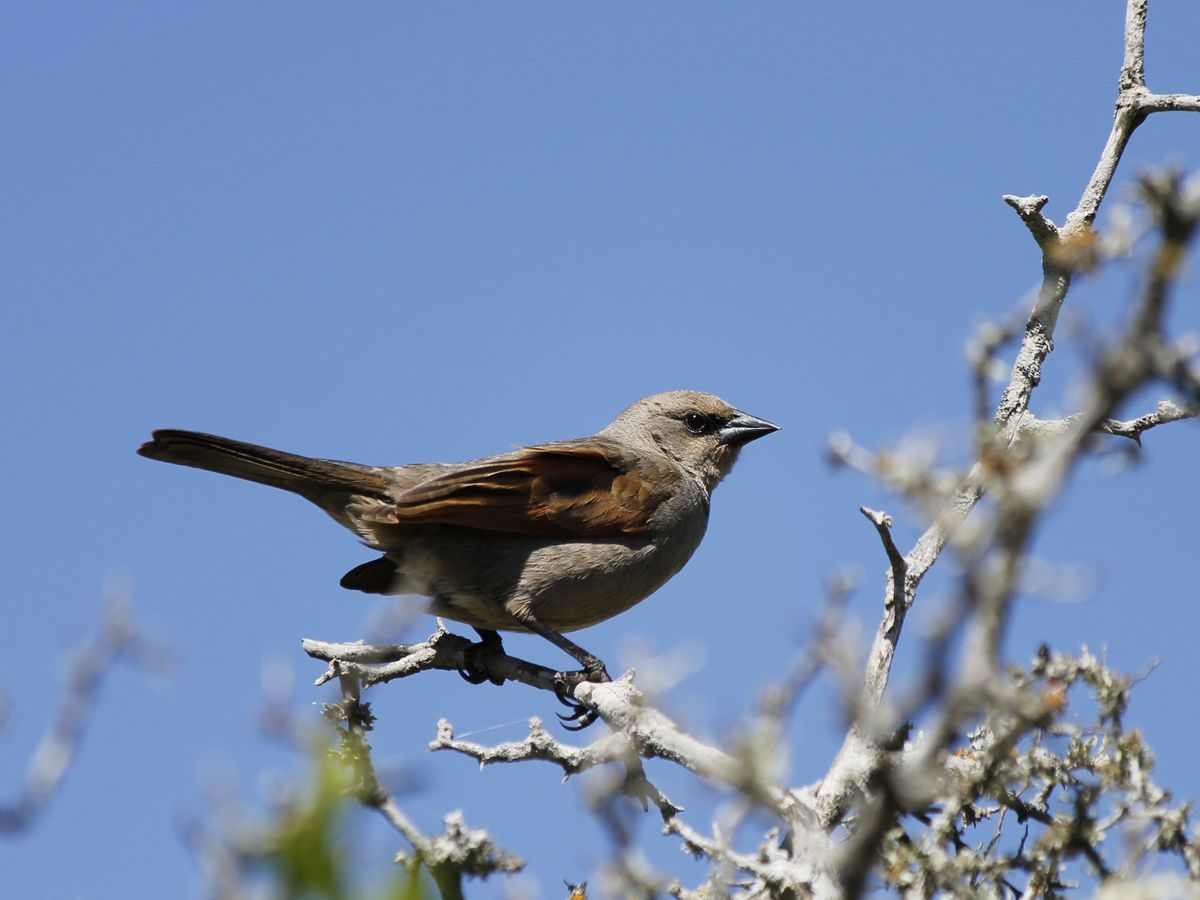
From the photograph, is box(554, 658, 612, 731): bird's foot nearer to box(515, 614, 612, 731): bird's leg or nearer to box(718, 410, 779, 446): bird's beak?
box(515, 614, 612, 731): bird's leg

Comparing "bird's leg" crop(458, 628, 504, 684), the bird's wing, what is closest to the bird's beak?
the bird's wing

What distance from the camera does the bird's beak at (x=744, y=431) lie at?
7398 mm

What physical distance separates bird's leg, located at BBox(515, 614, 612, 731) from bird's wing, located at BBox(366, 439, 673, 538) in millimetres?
453

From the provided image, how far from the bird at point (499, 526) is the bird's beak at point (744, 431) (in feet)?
3.70

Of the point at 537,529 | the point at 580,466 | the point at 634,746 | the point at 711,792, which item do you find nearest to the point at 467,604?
the point at 537,529

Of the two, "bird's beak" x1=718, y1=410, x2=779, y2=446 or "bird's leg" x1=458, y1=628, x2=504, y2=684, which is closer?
"bird's leg" x1=458, y1=628, x2=504, y2=684

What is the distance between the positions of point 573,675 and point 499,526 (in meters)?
0.82

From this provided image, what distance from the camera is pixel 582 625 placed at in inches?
245

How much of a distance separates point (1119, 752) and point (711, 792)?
1435 mm

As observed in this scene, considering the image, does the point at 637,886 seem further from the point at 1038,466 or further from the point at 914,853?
the point at 1038,466

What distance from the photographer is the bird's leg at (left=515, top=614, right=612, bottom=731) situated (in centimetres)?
546

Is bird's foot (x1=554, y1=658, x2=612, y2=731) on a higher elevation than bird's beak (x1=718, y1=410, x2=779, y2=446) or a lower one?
lower

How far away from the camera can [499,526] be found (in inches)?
231

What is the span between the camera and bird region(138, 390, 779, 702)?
18.9 feet
